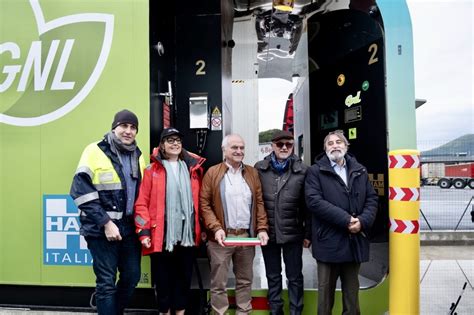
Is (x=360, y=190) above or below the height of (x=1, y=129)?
below

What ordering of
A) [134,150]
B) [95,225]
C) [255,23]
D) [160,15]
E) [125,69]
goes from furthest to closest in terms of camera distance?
[255,23]
[160,15]
[125,69]
[134,150]
[95,225]

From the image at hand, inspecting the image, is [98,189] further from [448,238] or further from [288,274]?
[448,238]

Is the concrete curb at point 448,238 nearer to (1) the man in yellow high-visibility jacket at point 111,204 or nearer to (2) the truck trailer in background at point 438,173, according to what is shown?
(2) the truck trailer in background at point 438,173

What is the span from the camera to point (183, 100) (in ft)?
11.8

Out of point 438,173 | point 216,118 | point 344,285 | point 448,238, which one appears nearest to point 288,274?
point 344,285

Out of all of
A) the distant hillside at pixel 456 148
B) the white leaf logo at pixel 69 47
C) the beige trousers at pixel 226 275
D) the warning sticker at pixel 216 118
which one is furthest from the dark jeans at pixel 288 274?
the distant hillside at pixel 456 148

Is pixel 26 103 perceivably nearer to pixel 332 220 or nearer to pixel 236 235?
pixel 236 235

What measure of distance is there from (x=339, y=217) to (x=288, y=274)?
0.61 m

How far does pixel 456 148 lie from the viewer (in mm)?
4840

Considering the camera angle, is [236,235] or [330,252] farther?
[236,235]

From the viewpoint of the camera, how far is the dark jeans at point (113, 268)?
2.23 metres

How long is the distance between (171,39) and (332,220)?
8.15ft

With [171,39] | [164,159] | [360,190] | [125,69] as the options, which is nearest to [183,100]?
[171,39]

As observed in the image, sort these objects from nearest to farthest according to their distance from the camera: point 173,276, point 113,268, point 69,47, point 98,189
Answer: point 98,189 < point 113,268 < point 173,276 < point 69,47
